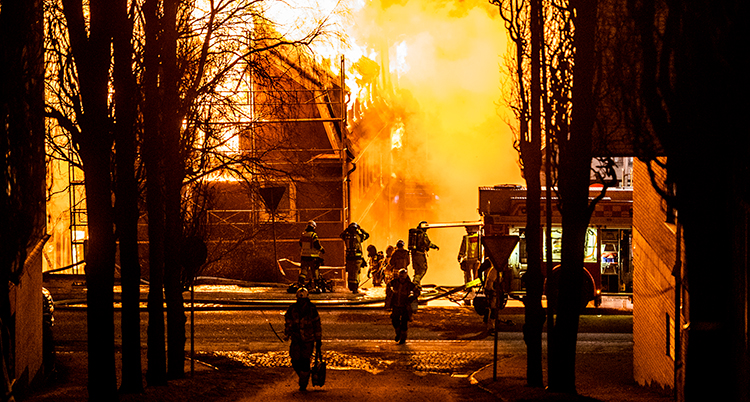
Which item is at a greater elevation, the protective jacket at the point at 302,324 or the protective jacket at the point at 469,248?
the protective jacket at the point at 469,248

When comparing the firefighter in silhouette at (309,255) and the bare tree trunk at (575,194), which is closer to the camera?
the bare tree trunk at (575,194)

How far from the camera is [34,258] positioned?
41.5 feet

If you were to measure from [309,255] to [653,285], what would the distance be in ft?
35.0

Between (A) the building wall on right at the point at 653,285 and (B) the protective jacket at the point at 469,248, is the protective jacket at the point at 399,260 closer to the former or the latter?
(B) the protective jacket at the point at 469,248

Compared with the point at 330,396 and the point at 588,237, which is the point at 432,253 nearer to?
the point at 588,237

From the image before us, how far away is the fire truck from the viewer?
2130cm

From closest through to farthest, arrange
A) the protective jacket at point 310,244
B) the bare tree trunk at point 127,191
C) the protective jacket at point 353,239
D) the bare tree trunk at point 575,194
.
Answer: the bare tree trunk at point 127,191 < the bare tree trunk at point 575,194 < the protective jacket at point 310,244 < the protective jacket at point 353,239

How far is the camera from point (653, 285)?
13.2 meters

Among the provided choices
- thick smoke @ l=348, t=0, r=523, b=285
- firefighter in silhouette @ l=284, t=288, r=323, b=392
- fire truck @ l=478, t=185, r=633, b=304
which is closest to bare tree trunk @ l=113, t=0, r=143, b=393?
firefighter in silhouette @ l=284, t=288, r=323, b=392

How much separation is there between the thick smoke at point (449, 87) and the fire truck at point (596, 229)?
76.8 ft

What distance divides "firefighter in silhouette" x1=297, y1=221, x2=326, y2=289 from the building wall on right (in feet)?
31.0

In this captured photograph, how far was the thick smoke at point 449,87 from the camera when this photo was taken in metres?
45.8

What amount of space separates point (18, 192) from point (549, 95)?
24.7 ft

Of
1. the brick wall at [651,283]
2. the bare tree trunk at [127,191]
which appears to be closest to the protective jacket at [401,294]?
the brick wall at [651,283]
